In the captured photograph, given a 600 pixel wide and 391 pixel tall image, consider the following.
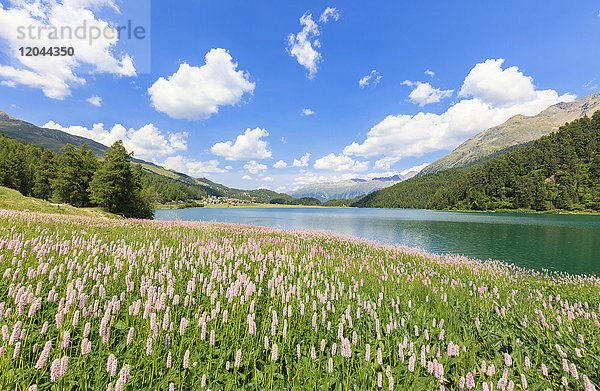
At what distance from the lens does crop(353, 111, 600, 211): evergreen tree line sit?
4914 inches

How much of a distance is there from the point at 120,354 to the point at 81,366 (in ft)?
1.22

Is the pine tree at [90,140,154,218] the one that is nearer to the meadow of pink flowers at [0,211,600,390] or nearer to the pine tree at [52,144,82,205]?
the pine tree at [52,144,82,205]

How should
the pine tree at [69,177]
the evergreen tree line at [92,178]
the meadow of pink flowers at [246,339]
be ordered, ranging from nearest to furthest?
the meadow of pink flowers at [246,339] → the evergreen tree line at [92,178] → the pine tree at [69,177]

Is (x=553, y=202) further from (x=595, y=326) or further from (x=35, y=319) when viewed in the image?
(x=35, y=319)

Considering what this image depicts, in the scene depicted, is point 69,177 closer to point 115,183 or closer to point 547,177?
point 115,183

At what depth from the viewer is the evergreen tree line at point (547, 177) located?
125 metres

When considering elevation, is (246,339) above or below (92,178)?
below

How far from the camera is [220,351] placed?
315 centimetres

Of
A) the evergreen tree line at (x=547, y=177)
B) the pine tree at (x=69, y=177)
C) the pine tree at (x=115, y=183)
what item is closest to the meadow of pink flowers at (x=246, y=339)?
the pine tree at (x=115, y=183)

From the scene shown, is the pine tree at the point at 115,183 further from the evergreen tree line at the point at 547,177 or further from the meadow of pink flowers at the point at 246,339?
the evergreen tree line at the point at 547,177

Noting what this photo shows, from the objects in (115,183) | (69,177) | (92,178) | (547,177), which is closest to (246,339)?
(115,183)

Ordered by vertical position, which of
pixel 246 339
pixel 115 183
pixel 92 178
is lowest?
pixel 246 339

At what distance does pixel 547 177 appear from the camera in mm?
139875

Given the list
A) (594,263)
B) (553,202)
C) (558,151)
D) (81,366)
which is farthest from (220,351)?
(558,151)
